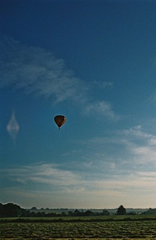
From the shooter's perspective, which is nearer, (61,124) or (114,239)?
(114,239)

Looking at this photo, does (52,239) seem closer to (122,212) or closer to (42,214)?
(42,214)

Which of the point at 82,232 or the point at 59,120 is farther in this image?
the point at 82,232

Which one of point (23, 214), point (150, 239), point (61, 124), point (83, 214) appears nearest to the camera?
point (150, 239)

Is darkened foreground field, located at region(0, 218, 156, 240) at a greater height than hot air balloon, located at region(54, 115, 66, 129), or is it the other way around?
hot air balloon, located at region(54, 115, 66, 129)

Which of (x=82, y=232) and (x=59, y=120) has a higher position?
(x=59, y=120)

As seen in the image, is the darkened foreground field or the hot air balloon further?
the hot air balloon

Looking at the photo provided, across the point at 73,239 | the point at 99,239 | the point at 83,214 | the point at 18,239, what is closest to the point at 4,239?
the point at 18,239

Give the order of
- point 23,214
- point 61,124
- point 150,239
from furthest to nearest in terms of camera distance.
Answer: point 23,214 → point 61,124 → point 150,239

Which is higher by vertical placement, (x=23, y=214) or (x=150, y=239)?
(x=23, y=214)

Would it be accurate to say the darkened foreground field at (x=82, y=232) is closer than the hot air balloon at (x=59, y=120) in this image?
Yes

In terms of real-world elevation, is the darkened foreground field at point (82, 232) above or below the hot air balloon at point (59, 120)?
below
